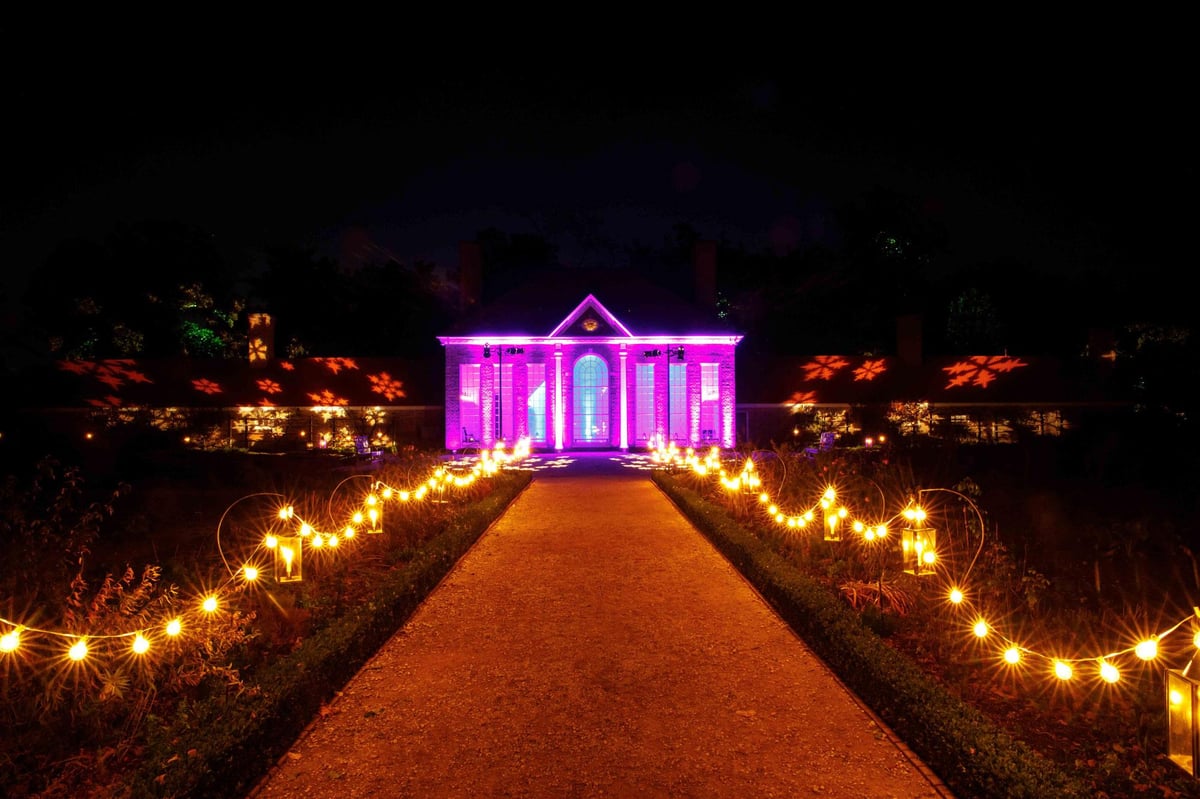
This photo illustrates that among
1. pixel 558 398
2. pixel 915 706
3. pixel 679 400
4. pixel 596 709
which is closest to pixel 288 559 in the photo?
pixel 596 709

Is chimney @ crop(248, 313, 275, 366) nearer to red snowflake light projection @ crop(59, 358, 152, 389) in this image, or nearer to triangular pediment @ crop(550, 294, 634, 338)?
red snowflake light projection @ crop(59, 358, 152, 389)

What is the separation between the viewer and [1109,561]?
25.1 feet

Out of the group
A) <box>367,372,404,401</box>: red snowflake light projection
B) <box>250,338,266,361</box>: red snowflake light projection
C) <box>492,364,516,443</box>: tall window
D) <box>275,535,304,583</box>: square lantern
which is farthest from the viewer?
<box>250,338,266,361</box>: red snowflake light projection

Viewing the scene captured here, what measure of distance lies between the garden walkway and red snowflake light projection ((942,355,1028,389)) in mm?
25035

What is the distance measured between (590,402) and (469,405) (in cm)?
481

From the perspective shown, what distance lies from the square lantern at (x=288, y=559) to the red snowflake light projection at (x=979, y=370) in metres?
28.0

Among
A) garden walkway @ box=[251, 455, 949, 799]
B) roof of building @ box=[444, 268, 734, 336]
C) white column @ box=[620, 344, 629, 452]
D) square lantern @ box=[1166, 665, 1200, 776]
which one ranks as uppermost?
roof of building @ box=[444, 268, 734, 336]

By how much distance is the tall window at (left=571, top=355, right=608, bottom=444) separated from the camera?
27.3 m

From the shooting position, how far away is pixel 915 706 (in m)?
4.23

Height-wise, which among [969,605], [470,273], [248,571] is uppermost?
[470,273]

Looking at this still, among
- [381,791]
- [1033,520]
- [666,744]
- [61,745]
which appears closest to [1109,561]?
[1033,520]

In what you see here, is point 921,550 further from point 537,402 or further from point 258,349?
point 258,349

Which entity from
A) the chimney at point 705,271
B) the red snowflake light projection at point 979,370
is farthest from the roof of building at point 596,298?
the red snowflake light projection at point 979,370

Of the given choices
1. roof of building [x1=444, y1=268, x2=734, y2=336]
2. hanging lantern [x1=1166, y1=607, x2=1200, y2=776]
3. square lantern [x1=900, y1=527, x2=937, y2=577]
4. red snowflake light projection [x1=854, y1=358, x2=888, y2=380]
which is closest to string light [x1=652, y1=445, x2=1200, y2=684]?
square lantern [x1=900, y1=527, x2=937, y2=577]
